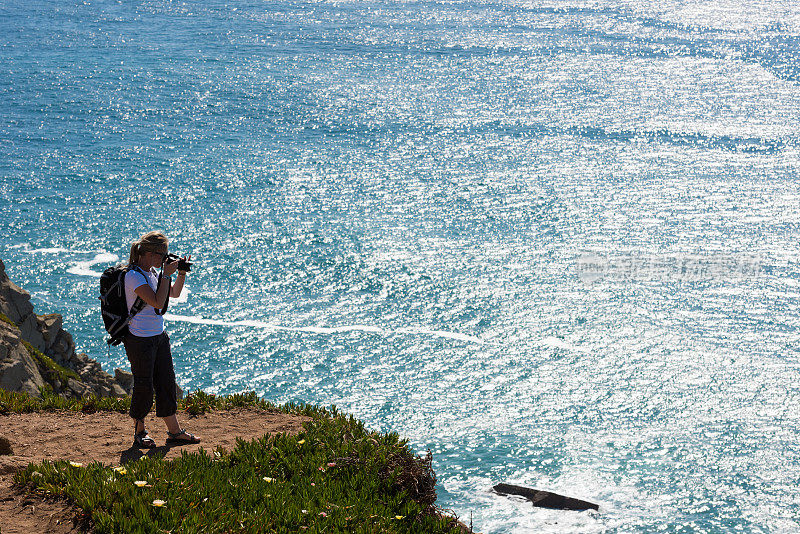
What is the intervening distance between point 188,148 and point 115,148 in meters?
5.80

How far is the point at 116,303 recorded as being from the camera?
39.8 ft

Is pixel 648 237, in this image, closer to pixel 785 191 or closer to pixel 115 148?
pixel 785 191

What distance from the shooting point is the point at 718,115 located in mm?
77812

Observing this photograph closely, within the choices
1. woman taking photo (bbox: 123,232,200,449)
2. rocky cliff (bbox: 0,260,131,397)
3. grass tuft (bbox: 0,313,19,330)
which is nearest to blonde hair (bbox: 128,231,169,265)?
woman taking photo (bbox: 123,232,200,449)

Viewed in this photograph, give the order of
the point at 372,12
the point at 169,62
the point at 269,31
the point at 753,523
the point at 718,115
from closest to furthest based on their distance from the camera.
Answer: the point at 753,523, the point at 718,115, the point at 169,62, the point at 269,31, the point at 372,12

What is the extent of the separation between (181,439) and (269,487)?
8.02 feet

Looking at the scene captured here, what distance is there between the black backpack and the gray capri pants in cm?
21

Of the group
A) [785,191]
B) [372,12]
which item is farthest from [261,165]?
[372,12]

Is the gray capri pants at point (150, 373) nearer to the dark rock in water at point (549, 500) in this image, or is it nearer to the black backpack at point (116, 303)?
the black backpack at point (116, 303)

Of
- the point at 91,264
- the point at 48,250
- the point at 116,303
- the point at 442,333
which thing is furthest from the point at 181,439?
the point at 48,250

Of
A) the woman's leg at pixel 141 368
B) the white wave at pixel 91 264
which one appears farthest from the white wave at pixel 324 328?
the woman's leg at pixel 141 368

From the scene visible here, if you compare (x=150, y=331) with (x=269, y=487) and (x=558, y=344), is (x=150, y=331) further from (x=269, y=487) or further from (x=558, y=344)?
(x=558, y=344)

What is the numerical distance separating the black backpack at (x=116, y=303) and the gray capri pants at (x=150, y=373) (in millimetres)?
206

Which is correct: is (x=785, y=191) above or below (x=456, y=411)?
above
